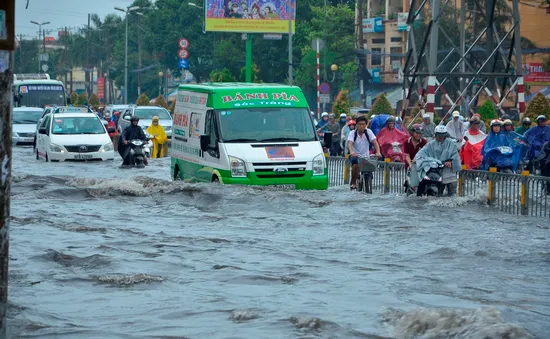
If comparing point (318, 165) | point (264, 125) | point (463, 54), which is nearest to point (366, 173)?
point (318, 165)

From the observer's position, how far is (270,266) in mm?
11547

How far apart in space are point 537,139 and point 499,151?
9.07ft

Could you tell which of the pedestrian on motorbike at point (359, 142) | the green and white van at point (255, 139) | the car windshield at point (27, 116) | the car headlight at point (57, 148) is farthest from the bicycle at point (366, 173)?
the car windshield at point (27, 116)

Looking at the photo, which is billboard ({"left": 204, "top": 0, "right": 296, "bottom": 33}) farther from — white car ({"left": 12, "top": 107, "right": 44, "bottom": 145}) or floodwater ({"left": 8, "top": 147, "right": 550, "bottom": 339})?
floodwater ({"left": 8, "top": 147, "right": 550, "bottom": 339})

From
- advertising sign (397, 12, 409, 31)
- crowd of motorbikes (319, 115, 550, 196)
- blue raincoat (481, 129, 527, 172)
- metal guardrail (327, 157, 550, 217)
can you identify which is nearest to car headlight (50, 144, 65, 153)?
crowd of motorbikes (319, 115, 550, 196)

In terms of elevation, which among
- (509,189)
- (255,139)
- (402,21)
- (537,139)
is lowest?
→ (509,189)

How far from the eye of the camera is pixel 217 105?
61.2 feet

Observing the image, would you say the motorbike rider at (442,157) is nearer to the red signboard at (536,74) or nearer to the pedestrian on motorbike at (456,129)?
the pedestrian on motorbike at (456,129)

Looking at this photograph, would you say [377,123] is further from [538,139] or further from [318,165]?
[318,165]

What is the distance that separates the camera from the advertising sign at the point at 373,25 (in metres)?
71.8

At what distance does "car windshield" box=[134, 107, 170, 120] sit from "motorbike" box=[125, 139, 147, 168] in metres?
13.4

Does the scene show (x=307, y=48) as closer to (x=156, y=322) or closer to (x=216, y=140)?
(x=216, y=140)

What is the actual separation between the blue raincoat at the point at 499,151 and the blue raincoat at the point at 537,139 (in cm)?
83

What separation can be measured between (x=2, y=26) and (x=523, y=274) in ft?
21.4
